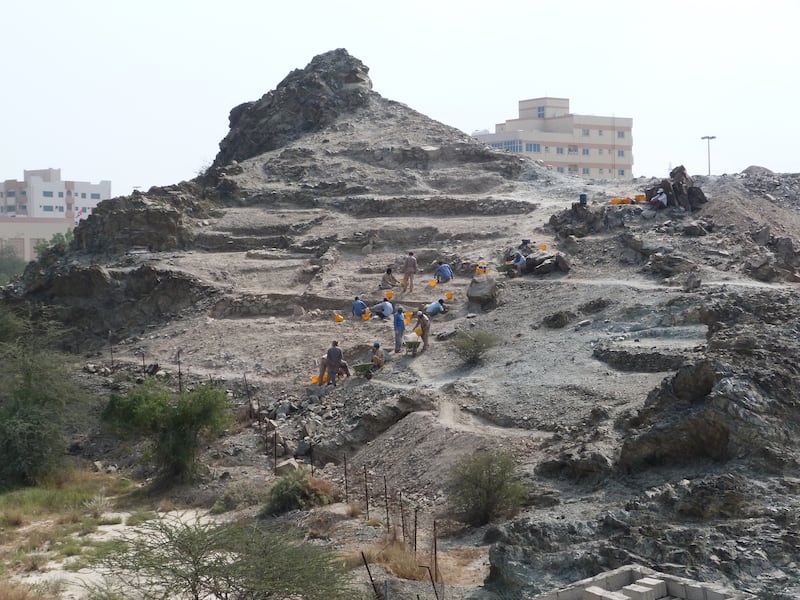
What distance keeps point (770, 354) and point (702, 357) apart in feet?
2.81

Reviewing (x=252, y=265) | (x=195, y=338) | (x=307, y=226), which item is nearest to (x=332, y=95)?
(x=307, y=226)

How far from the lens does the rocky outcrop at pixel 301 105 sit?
4297 centimetres

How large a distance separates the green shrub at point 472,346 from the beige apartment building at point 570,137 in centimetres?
5378

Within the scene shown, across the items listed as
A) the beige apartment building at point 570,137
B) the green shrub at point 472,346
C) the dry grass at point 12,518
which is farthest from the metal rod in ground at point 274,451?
the beige apartment building at point 570,137

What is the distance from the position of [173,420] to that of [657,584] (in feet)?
41.3

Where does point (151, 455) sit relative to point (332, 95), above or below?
below

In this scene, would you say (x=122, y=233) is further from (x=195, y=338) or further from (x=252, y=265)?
(x=195, y=338)

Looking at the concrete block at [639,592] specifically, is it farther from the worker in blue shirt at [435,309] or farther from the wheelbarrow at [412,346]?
the worker in blue shirt at [435,309]

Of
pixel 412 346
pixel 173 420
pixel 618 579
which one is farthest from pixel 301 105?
pixel 618 579

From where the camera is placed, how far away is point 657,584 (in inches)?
418

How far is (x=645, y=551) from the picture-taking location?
38.6 ft

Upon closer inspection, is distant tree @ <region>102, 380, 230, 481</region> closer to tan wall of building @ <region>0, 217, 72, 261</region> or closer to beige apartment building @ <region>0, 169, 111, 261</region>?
tan wall of building @ <region>0, 217, 72, 261</region>

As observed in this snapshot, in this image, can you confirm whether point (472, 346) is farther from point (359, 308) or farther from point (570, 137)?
point (570, 137)

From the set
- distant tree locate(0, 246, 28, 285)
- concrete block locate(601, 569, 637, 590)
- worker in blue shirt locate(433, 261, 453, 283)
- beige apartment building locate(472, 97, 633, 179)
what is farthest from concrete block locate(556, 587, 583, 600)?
beige apartment building locate(472, 97, 633, 179)
